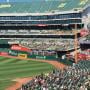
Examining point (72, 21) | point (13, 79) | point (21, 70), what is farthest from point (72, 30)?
point (13, 79)

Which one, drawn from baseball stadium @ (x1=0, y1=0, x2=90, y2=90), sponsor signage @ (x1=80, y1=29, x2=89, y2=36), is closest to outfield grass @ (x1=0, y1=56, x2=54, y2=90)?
baseball stadium @ (x1=0, y1=0, x2=90, y2=90)

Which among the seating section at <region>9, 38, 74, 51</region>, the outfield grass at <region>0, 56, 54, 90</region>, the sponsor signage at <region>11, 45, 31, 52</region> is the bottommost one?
the outfield grass at <region>0, 56, 54, 90</region>

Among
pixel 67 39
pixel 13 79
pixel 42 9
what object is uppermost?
pixel 42 9

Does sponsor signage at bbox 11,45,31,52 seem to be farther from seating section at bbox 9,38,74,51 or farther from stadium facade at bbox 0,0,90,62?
stadium facade at bbox 0,0,90,62

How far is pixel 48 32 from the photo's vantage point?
257 feet

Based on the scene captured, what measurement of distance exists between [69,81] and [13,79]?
17935 mm

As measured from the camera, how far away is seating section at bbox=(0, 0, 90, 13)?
3209 inches

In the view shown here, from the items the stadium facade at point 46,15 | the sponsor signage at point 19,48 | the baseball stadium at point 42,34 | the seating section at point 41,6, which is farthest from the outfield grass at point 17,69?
the seating section at point 41,6

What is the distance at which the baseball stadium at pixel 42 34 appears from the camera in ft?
201

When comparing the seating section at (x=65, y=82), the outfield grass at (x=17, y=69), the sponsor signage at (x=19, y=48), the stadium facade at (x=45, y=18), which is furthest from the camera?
the stadium facade at (x=45, y=18)

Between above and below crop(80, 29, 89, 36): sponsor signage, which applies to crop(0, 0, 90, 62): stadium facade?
above

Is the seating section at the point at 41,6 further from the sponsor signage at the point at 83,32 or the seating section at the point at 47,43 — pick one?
the seating section at the point at 47,43

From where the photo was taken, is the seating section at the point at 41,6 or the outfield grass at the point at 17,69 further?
the seating section at the point at 41,6

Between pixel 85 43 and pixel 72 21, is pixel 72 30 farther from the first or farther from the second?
pixel 85 43
